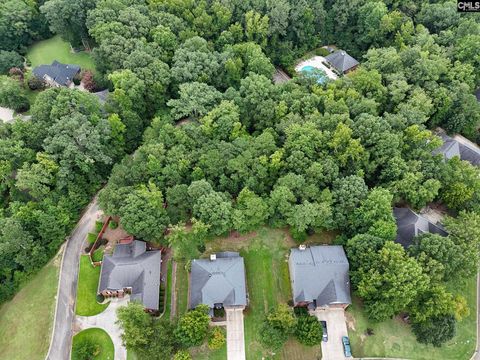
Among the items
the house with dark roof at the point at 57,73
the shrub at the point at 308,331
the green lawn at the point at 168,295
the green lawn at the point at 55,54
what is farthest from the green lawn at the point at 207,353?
the green lawn at the point at 55,54

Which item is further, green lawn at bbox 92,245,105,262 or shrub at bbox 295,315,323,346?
green lawn at bbox 92,245,105,262

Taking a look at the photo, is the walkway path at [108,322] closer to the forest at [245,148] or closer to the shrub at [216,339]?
the forest at [245,148]

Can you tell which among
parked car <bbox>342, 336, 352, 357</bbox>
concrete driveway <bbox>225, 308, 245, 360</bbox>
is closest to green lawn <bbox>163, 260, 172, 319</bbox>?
concrete driveway <bbox>225, 308, 245, 360</bbox>

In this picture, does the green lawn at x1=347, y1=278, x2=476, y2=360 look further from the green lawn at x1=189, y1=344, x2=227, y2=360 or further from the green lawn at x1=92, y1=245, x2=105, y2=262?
the green lawn at x1=92, y1=245, x2=105, y2=262

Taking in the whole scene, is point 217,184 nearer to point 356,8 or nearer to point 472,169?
point 472,169

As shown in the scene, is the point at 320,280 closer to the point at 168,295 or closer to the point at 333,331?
the point at 333,331

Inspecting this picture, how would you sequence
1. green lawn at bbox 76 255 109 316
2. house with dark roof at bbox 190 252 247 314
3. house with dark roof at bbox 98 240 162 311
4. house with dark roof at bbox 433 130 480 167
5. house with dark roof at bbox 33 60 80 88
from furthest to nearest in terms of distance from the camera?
1. house with dark roof at bbox 33 60 80 88
2. house with dark roof at bbox 433 130 480 167
3. green lawn at bbox 76 255 109 316
4. house with dark roof at bbox 98 240 162 311
5. house with dark roof at bbox 190 252 247 314
